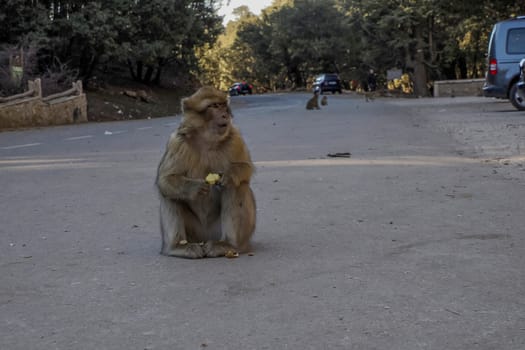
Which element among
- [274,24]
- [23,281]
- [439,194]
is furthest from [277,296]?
[274,24]

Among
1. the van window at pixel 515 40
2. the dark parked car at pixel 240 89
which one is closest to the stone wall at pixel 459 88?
the van window at pixel 515 40

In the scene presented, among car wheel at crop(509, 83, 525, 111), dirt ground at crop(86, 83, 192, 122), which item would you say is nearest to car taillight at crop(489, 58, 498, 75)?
car wheel at crop(509, 83, 525, 111)

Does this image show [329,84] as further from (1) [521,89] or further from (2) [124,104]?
(1) [521,89]

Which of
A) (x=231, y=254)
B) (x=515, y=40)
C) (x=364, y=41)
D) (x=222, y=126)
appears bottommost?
(x=231, y=254)

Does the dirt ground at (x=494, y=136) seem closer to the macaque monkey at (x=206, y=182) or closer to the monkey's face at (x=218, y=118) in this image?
the macaque monkey at (x=206, y=182)

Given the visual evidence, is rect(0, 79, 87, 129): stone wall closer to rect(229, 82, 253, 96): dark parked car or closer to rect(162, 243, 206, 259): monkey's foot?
rect(162, 243, 206, 259): monkey's foot

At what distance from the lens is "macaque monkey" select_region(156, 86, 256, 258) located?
17.4 feet

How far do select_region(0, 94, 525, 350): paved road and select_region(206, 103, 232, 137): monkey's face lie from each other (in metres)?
0.86

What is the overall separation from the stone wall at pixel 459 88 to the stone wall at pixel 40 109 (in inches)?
999

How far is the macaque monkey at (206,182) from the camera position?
5.31m

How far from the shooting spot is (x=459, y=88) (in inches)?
1891

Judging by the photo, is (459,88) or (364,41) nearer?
(459,88)

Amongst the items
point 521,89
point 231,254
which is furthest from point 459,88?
point 231,254

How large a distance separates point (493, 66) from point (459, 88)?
25221 millimetres
